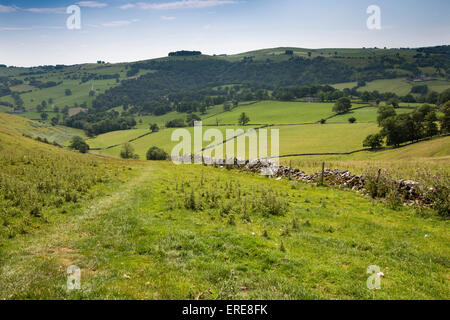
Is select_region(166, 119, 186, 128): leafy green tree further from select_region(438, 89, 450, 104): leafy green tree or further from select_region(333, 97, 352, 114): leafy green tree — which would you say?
select_region(438, 89, 450, 104): leafy green tree

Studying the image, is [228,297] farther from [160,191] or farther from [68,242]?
[160,191]

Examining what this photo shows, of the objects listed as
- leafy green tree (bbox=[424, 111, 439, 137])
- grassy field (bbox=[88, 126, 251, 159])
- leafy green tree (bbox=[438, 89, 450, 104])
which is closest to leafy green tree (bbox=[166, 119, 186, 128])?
grassy field (bbox=[88, 126, 251, 159])

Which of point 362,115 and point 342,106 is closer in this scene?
point 362,115

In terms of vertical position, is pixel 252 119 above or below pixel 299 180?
above

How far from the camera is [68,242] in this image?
11.8m

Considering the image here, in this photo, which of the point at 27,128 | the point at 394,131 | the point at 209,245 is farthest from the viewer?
Answer: the point at 27,128

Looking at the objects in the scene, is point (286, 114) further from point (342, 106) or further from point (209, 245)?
point (209, 245)

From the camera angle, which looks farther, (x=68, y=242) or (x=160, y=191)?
(x=160, y=191)

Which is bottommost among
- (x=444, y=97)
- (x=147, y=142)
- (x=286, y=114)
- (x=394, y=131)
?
(x=147, y=142)

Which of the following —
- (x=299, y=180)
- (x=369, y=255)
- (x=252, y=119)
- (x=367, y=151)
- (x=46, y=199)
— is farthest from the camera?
(x=252, y=119)

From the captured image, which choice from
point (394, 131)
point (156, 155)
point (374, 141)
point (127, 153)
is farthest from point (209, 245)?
point (127, 153)

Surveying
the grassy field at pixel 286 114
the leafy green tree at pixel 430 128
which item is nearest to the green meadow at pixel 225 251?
the leafy green tree at pixel 430 128
